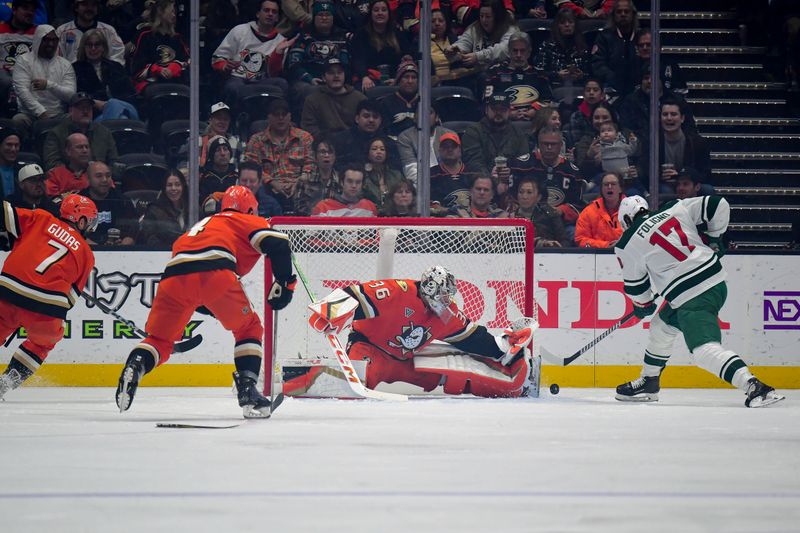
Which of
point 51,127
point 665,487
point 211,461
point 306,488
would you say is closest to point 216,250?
point 211,461

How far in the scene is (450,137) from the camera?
8.31 m

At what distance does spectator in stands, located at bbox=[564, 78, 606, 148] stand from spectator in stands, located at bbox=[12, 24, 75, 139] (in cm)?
333

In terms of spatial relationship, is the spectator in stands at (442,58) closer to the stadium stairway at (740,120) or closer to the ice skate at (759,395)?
A: the stadium stairway at (740,120)

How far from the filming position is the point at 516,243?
7023 millimetres

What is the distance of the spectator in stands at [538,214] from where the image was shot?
796 cm

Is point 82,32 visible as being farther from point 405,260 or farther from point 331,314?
point 331,314

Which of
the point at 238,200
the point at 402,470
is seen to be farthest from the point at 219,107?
the point at 402,470

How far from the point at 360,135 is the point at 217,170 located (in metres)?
0.99

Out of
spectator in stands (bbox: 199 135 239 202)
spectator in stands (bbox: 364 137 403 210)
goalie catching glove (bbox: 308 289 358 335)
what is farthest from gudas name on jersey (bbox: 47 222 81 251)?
spectator in stands (bbox: 364 137 403 210)

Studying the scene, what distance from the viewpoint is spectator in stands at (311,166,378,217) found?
8102mm

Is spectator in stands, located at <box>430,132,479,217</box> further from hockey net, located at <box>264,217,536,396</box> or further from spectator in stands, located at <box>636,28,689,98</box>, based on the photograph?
spectator in stands, located at <box>636,28,689,98</box>

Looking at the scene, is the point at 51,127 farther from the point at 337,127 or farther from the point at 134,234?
the point at 337,127

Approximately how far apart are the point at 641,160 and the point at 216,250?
368 centimetres

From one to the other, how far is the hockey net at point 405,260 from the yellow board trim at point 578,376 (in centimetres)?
57
